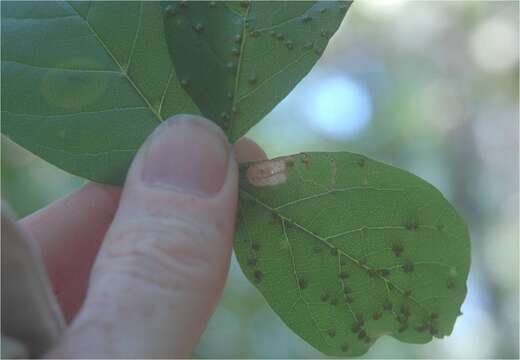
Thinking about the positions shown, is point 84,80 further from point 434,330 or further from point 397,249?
point 434,330

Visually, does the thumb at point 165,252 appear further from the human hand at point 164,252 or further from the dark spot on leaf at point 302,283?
the dark spot on leaf at point 302,283

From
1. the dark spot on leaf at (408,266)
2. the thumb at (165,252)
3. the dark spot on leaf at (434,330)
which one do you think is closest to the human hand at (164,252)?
the thumb at (165,252)

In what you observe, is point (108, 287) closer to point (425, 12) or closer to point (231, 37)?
point (231, 37)

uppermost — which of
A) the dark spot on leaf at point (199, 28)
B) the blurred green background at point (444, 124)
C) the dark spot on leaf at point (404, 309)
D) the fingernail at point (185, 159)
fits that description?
the dark spot on leaf at point (199, 28)

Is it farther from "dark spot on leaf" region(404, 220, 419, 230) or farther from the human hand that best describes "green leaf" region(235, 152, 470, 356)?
the human hand

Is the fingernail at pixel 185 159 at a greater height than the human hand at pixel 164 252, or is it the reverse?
the fingernail at pixel 185 159

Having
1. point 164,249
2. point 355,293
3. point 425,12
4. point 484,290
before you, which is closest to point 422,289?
point 355,293

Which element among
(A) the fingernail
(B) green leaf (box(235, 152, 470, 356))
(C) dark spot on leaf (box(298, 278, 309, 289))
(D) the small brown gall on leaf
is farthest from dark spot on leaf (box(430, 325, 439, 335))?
(A) the fingernail
